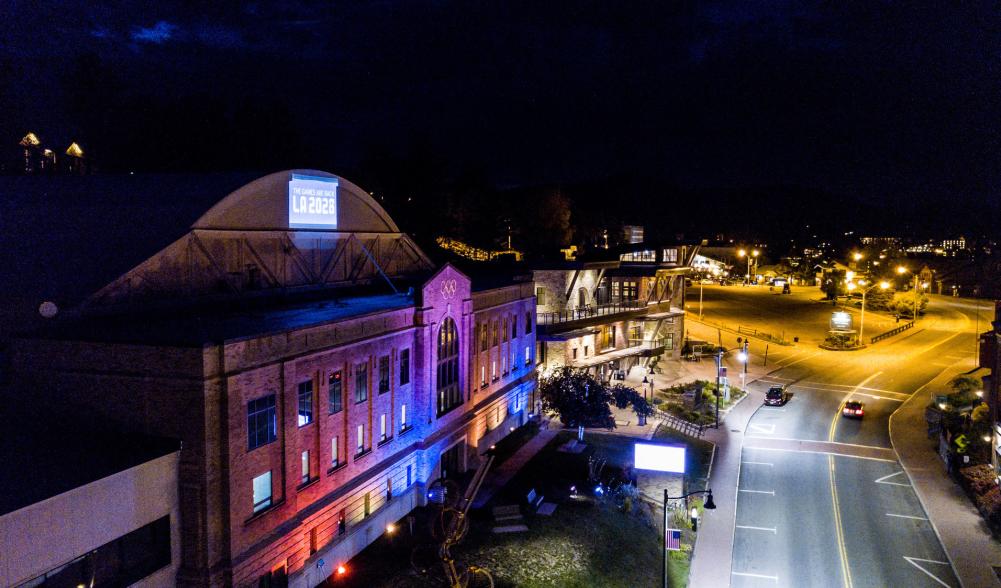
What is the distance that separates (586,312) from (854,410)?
2457cm

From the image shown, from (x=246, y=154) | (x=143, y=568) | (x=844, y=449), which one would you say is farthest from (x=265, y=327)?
(x=246, y=154)

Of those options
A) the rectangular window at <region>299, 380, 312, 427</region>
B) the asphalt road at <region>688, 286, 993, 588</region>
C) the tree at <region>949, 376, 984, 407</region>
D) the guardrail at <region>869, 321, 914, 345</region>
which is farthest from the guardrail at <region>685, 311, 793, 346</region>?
the rectangular window at <region>299, 380, 312, 427</region>

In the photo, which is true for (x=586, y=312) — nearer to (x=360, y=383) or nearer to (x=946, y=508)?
(x=946, y=508)

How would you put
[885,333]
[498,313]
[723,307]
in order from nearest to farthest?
1. [498,313]
2. [885,333]
3. [723,307]

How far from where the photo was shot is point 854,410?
58281 mm

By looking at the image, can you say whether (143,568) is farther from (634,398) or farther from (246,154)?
(246,154)

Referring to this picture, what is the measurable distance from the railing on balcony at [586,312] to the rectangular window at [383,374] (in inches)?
1153

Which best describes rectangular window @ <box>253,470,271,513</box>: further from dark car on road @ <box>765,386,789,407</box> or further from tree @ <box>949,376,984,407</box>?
tree @ <box>949,376,984,407</box>

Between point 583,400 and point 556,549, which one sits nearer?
point 556,549

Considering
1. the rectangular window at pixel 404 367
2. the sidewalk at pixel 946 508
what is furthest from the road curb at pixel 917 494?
the rectangular window at pixel 404 367

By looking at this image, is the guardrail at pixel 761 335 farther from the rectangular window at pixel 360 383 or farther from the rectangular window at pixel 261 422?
the rectangular window at pixel 261 422

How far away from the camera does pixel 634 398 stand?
53.5 m

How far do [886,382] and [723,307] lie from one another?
45.9m

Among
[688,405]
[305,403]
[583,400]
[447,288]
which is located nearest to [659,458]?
[583,400]
